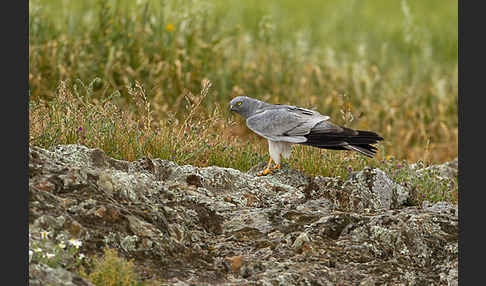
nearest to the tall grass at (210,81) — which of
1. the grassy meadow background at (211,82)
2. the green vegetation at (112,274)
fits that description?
the grassy meadow background at (211,82)

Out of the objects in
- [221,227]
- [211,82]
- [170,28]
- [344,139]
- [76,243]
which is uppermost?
[170,28]

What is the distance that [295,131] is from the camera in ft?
16.4

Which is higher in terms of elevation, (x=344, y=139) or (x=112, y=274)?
(x=344, y=139)

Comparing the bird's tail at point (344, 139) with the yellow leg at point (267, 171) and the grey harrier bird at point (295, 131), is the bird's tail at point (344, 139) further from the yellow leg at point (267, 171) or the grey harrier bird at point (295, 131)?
the yellow leg at point (267, 171)

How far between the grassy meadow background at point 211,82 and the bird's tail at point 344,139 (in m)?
0.68

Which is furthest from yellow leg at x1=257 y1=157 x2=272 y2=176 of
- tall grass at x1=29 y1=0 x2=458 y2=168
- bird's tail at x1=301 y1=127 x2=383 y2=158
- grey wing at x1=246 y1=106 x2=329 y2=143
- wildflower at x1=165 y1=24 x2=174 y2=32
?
wildflower at x1=165 y1=24 x2=174 y2=32

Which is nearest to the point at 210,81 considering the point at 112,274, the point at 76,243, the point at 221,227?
the point at 221,227

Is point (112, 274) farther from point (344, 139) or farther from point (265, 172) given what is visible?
point (344, 139)

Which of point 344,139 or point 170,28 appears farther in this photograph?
point 170,28

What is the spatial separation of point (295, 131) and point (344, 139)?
1.37ft

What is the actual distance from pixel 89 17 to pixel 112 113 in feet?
17.9

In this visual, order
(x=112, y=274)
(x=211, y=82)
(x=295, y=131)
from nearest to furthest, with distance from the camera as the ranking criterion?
1. (x=112, y=274)
2. (x=295, y=131)
3. (x=211, y=82)

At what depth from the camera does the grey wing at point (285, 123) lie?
4.98m

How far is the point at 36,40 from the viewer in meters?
8.08
